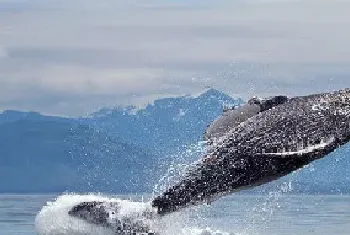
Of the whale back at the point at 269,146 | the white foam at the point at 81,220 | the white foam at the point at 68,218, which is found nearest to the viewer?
the whale back at the point at 269,146

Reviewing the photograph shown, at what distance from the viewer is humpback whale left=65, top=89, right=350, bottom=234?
15742 millimetres

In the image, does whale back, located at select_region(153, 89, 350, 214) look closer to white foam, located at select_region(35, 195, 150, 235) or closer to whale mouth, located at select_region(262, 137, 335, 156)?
whale mouth, located at select_region(262, 137, 335, 156)

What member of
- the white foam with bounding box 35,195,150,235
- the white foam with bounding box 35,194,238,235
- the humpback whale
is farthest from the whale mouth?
the white foam with bounding box 35,195,150,235

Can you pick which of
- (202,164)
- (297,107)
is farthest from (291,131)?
(202,164)

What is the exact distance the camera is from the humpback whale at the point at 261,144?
1574 centimetres

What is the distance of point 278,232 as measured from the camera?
23609 millimetres

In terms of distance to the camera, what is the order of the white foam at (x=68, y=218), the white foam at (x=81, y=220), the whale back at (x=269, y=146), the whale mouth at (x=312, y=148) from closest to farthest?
the whale mouth at (x=312, y=148) < the whale back at (x=269, y=146) < the white foam at (x=81, y=220) < the white foam at (x=68, y=218)

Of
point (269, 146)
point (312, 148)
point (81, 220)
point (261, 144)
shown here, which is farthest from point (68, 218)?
point (312, 148)

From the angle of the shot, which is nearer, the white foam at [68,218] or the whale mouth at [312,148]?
the whale mouth at [312,148]

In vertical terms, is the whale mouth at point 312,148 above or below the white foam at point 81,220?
above

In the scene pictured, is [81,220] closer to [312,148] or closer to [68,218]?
[68,218]

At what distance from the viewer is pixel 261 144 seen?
16156 millimetres

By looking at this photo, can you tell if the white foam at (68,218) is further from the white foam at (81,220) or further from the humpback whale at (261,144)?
the humpback whale at (261,144)

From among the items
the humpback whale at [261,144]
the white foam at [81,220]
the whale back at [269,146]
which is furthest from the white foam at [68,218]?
the whale back at [269,146]
